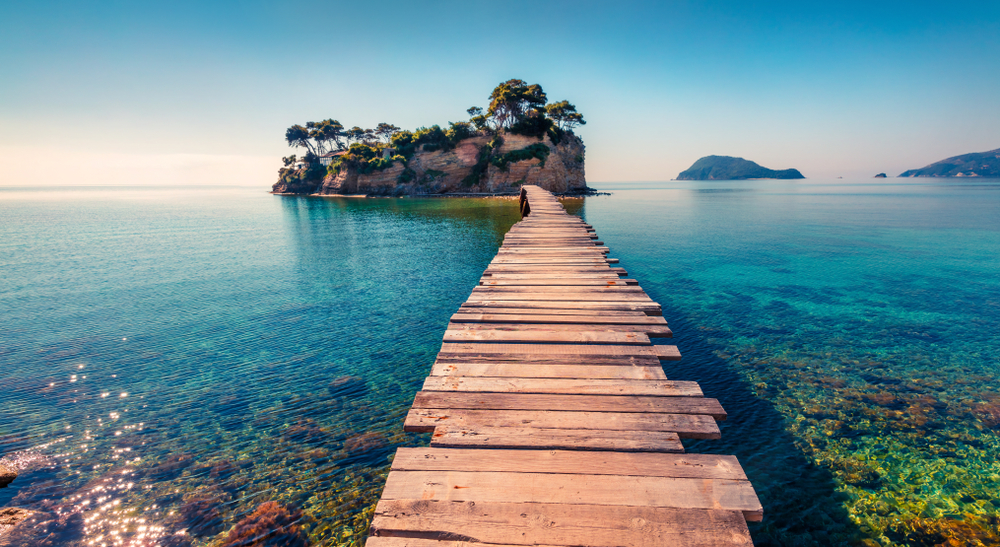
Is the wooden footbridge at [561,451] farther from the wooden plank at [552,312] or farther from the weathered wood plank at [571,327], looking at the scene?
the wooden plank at [552,312]

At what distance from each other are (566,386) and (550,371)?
1.15ft

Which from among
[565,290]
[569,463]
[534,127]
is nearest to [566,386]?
[569,463]

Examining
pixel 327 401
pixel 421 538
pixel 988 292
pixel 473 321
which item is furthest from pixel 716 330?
pixel 988 292

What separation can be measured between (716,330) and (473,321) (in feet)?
27.6

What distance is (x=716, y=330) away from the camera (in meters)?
11.5

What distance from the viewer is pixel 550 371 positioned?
470 centimetres

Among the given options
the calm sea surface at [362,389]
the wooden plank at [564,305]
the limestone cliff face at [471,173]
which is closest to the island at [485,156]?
the limestone cliff face at [471,173]

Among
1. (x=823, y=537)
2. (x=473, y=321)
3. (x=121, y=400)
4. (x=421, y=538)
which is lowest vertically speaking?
(x=823, y=537)

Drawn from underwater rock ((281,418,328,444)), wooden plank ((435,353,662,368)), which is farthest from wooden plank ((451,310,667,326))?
underwater rock ((281,418,328,444))

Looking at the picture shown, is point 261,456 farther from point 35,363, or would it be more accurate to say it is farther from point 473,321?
point 35,363

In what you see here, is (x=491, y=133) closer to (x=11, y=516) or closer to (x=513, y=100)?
(x=513, y=100)

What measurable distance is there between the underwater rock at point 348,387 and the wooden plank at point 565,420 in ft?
16.9

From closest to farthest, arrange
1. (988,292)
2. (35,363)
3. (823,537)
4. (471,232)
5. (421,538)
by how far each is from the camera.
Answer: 1. (421,538)
2. (823,537)
3. (35,363)
4. (988,292)
5. (471,232)

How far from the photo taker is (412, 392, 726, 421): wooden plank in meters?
3.92
